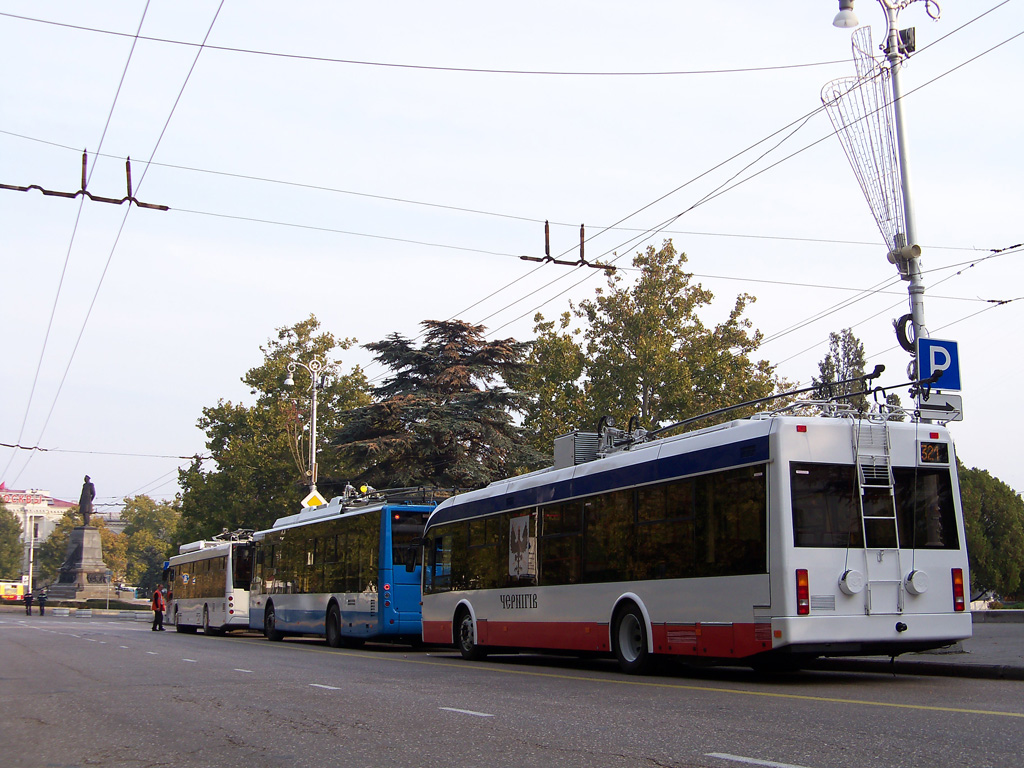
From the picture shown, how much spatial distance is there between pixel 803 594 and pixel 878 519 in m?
1.41

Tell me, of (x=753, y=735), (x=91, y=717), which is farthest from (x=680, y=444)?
→ (x=91, y=717)

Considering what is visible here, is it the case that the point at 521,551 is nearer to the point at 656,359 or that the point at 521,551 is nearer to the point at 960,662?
the point at 960,662

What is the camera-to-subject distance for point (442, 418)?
40.2 metres

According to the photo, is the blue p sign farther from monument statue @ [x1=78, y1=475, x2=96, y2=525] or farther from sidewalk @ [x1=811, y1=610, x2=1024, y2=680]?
monument statue @ [x1=78, y1=475, x2=96, y2=525]

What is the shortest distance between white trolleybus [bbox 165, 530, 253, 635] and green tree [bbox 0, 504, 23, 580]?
450 feet

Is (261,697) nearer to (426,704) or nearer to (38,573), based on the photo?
(426,704)

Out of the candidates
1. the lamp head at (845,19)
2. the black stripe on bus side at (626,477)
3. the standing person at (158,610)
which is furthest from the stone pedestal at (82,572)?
the lamp head at (845,19)

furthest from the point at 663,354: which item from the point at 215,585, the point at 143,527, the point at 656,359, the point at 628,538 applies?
the point at 143,527

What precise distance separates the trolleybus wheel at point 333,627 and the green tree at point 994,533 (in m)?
41.5

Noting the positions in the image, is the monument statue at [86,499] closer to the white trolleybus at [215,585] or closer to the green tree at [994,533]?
the white trolleybus at [215,585]

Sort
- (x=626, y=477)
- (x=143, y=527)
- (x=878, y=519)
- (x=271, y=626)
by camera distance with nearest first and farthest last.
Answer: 1. (x=878, y=519)
2. (x=626, y=477)
3. (x=271, y=626)
4. (x=143, y=527)

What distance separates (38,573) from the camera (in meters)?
157

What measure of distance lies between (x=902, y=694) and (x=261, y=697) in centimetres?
644

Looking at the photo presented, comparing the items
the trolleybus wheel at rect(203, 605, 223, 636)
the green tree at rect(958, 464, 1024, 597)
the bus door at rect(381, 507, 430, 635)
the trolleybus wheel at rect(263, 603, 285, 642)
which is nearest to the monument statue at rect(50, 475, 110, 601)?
the trolleybus wheel at rect(203, 605, 223, 636)
